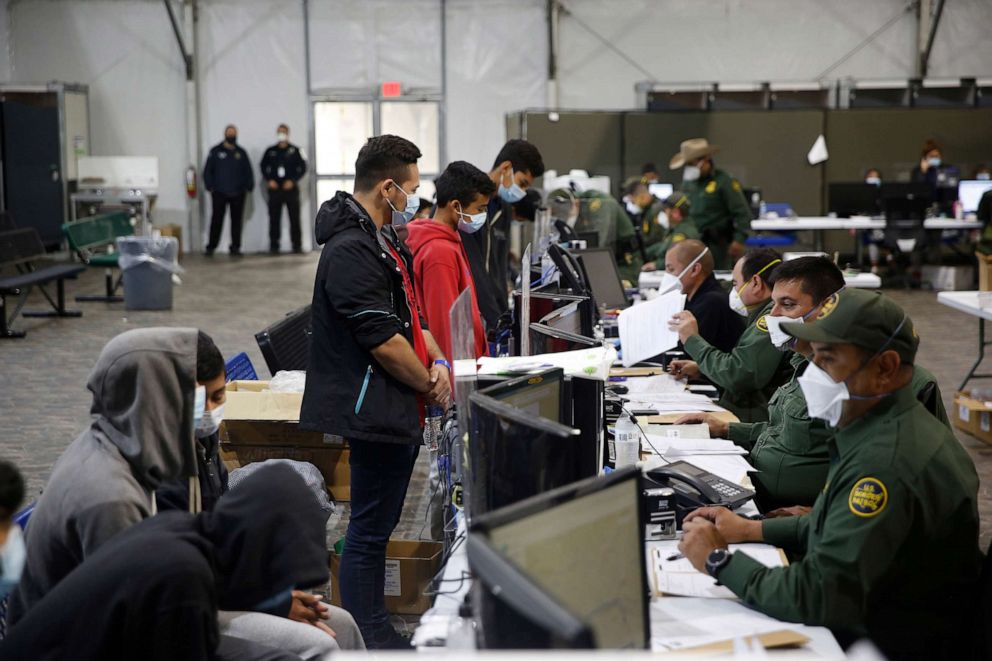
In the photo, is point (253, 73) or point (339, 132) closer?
point (253, 73)

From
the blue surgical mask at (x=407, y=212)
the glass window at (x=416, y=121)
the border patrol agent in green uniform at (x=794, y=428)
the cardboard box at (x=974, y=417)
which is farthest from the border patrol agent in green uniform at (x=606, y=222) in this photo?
the glass window at (x=416, y=121)

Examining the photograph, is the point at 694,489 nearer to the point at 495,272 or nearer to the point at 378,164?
the point at 378,164

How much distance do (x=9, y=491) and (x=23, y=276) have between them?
964cm

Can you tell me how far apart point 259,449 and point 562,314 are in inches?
63.4

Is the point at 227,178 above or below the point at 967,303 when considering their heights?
above

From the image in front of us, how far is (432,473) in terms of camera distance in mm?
4832

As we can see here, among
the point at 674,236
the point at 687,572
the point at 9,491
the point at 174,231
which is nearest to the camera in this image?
the point at 9,491

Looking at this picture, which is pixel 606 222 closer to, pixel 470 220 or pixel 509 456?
pixel 470 220

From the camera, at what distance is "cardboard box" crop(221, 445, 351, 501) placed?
4.91 m

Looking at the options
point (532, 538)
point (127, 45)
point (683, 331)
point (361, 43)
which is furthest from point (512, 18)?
point (532, 538)

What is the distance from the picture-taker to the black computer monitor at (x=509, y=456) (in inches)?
90.8

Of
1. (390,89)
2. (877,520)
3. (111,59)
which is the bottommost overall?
(877,520)

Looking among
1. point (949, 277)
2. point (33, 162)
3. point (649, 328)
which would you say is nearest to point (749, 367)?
point (649, 328)

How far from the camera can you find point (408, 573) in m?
4.14
